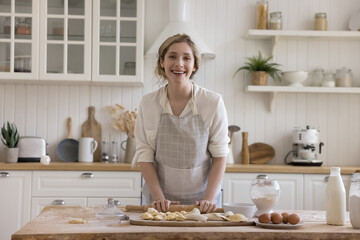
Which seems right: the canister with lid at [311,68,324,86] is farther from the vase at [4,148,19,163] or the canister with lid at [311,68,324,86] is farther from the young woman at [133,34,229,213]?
the vase at [4,148,19,163]

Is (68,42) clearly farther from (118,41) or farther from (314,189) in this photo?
(314,189)

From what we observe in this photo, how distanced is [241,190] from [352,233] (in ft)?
7.61

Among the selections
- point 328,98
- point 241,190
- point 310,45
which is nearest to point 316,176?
point 241,190

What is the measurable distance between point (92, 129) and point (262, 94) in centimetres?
150

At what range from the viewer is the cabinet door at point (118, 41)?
4285mm

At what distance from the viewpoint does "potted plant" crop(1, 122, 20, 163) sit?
4.15m

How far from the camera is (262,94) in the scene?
4.67 meters

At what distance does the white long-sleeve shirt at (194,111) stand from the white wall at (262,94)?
6.79 ft

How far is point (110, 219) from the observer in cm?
195

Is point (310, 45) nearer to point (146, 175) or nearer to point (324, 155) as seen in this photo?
point (324, 155)

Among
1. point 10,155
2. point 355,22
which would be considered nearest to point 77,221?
point 10,155

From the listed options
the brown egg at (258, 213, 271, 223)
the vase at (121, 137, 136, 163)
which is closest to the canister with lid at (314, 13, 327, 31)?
the vase at (121, 137, 136, 163)

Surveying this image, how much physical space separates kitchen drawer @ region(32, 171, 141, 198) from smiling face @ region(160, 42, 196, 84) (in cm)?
175

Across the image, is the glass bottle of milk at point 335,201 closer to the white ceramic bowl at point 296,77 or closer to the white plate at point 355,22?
the white ceramic bowl at point 296,77
